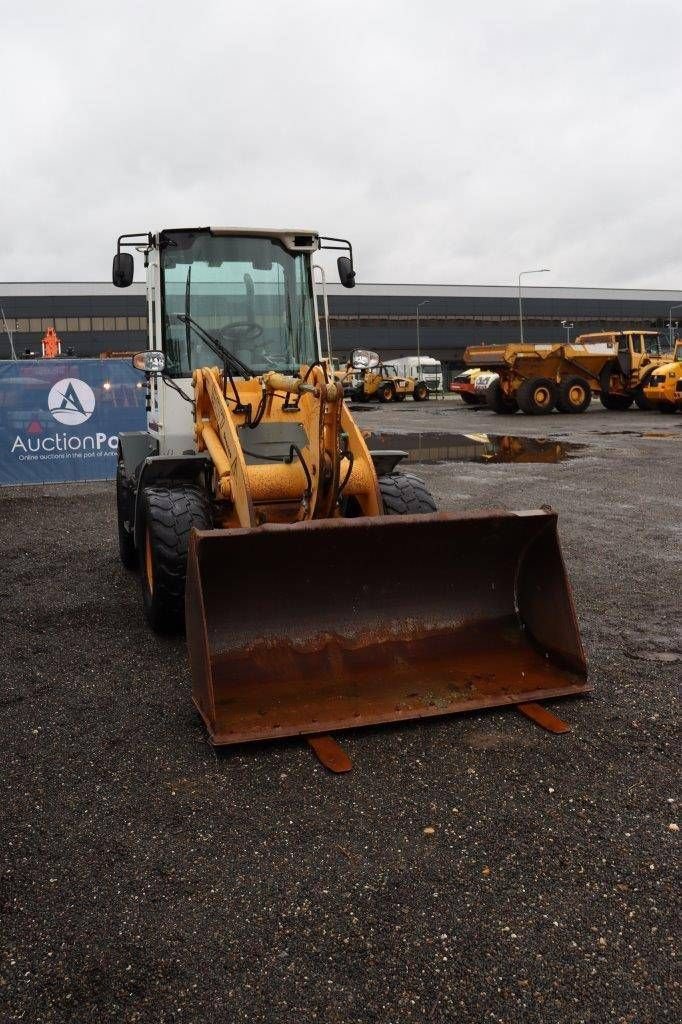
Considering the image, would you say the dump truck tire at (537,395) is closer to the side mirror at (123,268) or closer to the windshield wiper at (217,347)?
the windshield wiper at (217,347)

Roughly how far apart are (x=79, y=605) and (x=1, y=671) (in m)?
1.42

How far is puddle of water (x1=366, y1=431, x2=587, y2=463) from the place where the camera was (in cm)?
1614

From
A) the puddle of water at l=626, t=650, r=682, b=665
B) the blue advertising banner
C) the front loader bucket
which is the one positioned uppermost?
the blue advertising banner

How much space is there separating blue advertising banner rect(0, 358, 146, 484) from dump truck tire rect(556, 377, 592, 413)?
750 inches

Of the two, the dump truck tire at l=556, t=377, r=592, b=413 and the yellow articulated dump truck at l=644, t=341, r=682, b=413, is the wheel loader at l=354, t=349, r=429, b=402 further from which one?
the yellow articulated dump truck at l=644, t=341, r=682, b=413

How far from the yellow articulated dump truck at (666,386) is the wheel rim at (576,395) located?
2.12 meters

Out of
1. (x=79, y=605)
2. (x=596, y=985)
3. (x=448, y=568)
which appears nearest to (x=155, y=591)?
(x=79, y=605)

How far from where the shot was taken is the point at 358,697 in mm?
4203

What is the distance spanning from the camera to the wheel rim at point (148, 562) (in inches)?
213

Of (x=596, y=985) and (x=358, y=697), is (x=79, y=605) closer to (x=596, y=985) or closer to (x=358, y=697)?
(x=358, y=697)

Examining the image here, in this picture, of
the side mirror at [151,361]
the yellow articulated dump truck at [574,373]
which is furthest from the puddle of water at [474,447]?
the side mirror at [151,361]

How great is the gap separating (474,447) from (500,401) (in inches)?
474

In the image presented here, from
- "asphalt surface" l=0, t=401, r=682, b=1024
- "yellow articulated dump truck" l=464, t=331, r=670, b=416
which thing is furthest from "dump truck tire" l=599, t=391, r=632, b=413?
"asphalt surface" l=0, t=401, r=682, b=1024

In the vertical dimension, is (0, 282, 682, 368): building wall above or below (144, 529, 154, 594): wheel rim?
above
